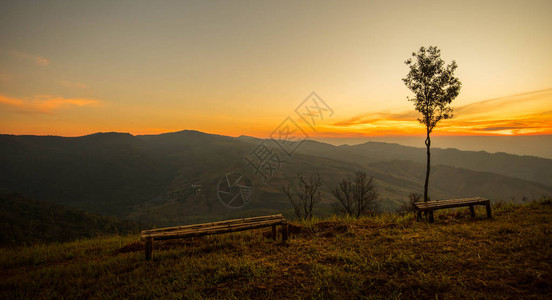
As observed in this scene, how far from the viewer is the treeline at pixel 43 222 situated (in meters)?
33.3

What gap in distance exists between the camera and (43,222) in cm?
4084

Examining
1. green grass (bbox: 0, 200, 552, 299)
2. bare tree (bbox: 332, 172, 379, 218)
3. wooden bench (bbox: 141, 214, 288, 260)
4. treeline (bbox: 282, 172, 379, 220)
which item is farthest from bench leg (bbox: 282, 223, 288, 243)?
bare tree (bbox: 332, 172, 379, 218)

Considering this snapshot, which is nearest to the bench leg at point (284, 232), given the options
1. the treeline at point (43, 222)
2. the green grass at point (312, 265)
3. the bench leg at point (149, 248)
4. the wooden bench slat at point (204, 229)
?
the wooden bench slat at point (204, 229)

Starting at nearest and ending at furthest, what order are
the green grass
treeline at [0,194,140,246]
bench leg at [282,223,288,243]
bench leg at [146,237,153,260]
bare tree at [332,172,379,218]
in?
1. the green grass
2. bench leg at [146,237,153,260]
3. bench leg at [282,223,288,243]
4. bare tree at [332,172,379,218]
5. treeline at [0,194,140,246]

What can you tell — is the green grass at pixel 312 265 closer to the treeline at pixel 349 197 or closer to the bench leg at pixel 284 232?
the bench leg at pixel 284 232

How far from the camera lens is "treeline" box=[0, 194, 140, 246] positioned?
109 feet

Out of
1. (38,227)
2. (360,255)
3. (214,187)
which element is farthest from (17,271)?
(214,187)

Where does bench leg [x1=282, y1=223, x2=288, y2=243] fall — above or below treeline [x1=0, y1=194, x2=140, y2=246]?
above

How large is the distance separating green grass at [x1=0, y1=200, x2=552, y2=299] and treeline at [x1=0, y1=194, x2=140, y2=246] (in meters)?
32.6

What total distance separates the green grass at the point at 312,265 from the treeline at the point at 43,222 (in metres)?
32.6

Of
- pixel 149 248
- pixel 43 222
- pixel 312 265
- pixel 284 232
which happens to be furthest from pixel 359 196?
pixel 43 222

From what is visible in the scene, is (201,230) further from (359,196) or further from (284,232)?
(359,196)

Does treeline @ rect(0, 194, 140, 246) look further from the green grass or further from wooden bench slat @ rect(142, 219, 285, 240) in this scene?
wooden bench slat @ rect(142, 219, 285, 240)

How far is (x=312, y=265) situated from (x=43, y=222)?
58.0m
